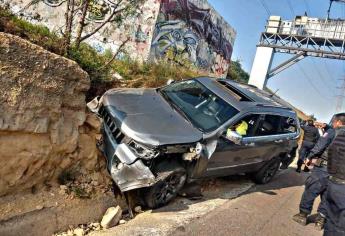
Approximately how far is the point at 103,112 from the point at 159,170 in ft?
4.88

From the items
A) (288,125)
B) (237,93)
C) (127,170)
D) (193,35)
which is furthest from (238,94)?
(193,35)

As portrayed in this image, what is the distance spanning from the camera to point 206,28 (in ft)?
67.7

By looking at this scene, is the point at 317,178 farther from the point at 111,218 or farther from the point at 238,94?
the point at 111,218

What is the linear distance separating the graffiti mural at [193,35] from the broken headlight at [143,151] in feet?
34.3

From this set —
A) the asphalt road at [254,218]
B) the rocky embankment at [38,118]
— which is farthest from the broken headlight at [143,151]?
the asphalt road at [254,218]

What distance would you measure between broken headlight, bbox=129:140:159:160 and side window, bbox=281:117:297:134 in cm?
402

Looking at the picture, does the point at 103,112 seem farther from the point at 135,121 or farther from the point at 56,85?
the point at 56,85

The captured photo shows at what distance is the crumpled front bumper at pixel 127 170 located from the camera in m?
5.39

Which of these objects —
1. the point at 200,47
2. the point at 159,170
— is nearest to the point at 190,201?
the point at 159,170

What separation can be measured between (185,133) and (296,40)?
26.4 m

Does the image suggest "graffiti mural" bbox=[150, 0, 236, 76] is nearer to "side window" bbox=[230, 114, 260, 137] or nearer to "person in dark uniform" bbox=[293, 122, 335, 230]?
"side window" bbox=[230, 114, 260, 137]

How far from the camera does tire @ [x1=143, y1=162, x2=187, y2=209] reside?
5.62 m

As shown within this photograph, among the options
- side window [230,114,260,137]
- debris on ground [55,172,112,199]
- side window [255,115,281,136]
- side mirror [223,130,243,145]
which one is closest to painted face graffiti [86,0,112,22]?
side window [255,115,281,136]

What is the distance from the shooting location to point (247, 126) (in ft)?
23.4
